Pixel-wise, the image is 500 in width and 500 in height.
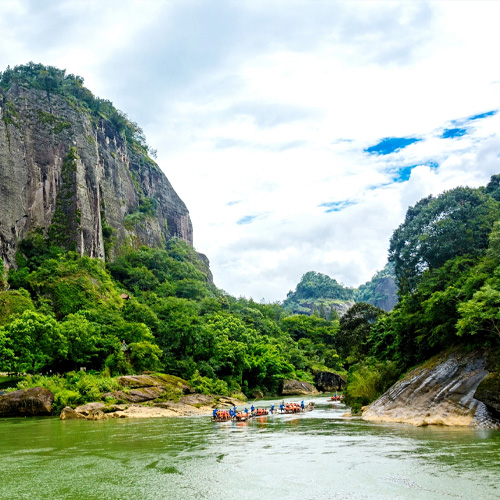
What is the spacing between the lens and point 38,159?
250 feet

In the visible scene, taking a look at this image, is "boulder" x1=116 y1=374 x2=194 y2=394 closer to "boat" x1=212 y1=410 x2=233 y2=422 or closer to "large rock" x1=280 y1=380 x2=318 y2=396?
"boat" x1=212 y1=410 x2=233 y2=422

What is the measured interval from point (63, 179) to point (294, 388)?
49293mm

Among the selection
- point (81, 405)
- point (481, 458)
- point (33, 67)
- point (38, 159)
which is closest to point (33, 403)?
point (81, 405)

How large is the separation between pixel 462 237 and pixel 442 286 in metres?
9.31

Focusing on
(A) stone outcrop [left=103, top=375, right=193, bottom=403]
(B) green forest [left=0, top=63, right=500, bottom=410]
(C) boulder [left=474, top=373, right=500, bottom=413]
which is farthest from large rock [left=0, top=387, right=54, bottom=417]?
(C) boulder [left=474, top=373, right=500, bottom=413]

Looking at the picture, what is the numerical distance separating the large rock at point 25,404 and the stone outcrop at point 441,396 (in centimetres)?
2404

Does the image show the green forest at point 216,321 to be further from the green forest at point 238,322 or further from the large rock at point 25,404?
the large rock at point 25,404

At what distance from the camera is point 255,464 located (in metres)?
17.8

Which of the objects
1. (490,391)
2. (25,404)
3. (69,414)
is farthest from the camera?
(25,404)

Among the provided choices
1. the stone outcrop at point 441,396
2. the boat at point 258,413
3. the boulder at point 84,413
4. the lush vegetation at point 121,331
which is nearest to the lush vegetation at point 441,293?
the stone outcrop at point 441,396

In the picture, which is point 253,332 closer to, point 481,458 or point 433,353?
point 433,353

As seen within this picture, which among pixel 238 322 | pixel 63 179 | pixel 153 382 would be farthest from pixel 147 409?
pixel 63 179

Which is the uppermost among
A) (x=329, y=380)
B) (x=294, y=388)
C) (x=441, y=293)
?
(x=441, y=293)

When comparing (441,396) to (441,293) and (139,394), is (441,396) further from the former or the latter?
(139,394)
